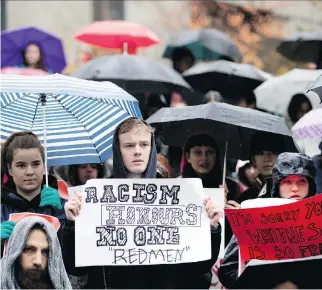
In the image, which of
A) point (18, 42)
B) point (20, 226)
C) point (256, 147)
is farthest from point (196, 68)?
point (20, 226)

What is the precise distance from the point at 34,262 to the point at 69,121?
2105 mm

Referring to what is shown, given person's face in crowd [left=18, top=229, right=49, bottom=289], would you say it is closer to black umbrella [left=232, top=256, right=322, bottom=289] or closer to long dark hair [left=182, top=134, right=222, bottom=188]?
black umbrella [left=232, top=256, right=322, bottom=289]

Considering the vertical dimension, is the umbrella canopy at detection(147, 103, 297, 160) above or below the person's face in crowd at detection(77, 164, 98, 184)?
above

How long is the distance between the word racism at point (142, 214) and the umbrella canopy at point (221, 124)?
63.9 inches

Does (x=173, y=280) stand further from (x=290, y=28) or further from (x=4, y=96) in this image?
(x=290, y=28)

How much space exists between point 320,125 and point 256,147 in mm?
508

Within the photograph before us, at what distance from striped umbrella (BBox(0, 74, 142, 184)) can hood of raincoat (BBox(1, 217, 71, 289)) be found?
5.74 ft

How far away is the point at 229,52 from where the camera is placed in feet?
45.3

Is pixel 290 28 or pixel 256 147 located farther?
pixel 290 28

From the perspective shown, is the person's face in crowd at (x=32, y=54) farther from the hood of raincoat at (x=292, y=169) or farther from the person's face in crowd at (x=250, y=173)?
Answer: the hood of raincoat at (x=292, y=169)

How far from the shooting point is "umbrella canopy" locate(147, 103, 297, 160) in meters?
8.23

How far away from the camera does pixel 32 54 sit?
482 inches

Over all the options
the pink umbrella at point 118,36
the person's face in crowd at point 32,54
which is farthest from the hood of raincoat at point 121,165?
the pink umbrella at point 118,36

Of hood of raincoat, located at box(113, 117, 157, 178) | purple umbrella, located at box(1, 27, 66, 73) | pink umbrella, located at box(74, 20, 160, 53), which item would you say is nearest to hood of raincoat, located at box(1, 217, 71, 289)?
hood of raincoat, located at box(113, 117, 157, 178)
